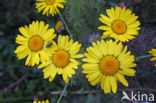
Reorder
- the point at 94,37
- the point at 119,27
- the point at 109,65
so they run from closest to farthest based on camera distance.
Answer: the point at 109,65, the point at 119,27, the point at 94,37

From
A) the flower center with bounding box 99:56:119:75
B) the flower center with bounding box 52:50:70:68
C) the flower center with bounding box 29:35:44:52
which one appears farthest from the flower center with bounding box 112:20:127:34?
the flower center with bounding box 29:35:44:52

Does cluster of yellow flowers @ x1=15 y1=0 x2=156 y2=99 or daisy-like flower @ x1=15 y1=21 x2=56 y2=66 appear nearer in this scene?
cluster of yellow flowers @ x1=15 y1=0 x2=156 y2=99

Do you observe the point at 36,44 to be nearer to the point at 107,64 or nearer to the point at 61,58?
the point at 61,58

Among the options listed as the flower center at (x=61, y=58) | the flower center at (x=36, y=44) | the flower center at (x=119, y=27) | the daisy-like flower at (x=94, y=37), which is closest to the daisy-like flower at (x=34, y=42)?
the flower center at (x=36, y=44)

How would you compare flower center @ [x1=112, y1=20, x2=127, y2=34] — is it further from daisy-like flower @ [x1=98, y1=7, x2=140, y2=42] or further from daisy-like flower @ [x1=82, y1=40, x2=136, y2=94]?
daisy-like flower @ [x1=82, y1=40, x2=136, y2=94]

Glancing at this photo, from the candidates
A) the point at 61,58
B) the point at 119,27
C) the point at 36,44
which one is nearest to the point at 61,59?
the point at 61,58

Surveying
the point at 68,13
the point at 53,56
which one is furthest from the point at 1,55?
the point at 53,56

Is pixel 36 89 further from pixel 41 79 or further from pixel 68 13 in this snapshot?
pixel 68 13
